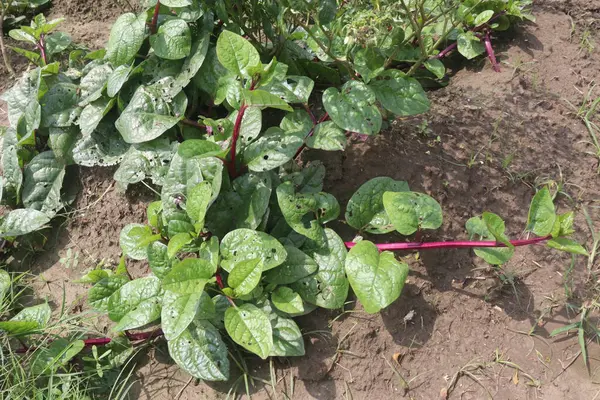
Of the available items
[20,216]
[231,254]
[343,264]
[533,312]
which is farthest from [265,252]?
[20,216]

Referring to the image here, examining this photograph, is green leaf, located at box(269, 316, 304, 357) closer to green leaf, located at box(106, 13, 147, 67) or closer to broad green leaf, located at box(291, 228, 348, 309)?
broad green leaf, located at box(291, 228, 348, 309)

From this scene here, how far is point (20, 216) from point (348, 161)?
160 centimetres

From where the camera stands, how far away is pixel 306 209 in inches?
79.9

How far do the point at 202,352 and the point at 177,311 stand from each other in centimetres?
22

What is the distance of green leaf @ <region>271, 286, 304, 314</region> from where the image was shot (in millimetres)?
1873

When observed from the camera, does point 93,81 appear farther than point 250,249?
Yes

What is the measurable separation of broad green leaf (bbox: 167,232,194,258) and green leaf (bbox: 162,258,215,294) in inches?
2.5

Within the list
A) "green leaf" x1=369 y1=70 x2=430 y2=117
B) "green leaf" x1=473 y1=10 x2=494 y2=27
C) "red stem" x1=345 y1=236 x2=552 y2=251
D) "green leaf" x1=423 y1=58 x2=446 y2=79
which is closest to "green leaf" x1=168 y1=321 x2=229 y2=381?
"red stem" x1=345 y1=236 x2=552 y2=251

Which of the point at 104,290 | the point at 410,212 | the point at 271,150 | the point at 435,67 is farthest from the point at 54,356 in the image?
the point at 435,67

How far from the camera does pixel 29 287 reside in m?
2.34

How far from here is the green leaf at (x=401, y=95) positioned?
2109mm

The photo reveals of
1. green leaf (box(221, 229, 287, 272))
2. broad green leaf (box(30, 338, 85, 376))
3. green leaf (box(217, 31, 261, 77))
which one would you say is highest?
green leaf (box(217, 31, 261, 77))

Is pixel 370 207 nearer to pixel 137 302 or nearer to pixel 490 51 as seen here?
pixel 137 302

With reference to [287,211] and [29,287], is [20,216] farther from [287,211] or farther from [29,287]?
[287,211]
